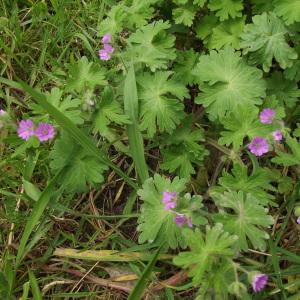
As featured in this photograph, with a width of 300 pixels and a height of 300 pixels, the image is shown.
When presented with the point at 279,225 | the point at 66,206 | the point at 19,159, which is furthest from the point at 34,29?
the point at 279,225

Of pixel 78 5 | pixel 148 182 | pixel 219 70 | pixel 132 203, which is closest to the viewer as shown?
pixel 148 182

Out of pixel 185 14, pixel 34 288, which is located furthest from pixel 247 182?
pixel 34 288

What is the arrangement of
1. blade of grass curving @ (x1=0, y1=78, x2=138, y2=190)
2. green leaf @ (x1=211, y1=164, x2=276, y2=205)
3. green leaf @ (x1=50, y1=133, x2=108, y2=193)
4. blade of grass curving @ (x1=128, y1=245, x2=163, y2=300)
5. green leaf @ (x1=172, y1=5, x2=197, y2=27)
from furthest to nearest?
green leaf @ (x1=172, y1=5, x2=197, y2=27) → green leaf @ (x1=50, y1=133, x2=108, y2=193) → green leaf @ (x1=211, y1=164, x2=276, y2=205) → blade of grass curving @ (x1=0, y1=78, x2=138, y2=190) → blade of grass curving @ (x1=128, y1=245, x2=163, y2=300)

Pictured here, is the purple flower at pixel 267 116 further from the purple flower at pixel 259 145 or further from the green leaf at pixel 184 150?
the green leaf at pixel 184 150

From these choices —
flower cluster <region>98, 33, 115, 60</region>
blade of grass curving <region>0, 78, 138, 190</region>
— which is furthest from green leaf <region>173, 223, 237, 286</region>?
flower cluster <region>98, 33, 115, 60</region>

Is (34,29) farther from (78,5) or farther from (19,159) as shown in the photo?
(19,159)

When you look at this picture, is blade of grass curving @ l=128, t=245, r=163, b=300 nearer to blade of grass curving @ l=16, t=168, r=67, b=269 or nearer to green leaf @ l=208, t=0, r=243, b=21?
blade of grass curving @ l=16, t=168, r=67, b=269

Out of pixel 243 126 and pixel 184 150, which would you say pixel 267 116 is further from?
pixel 184 150
